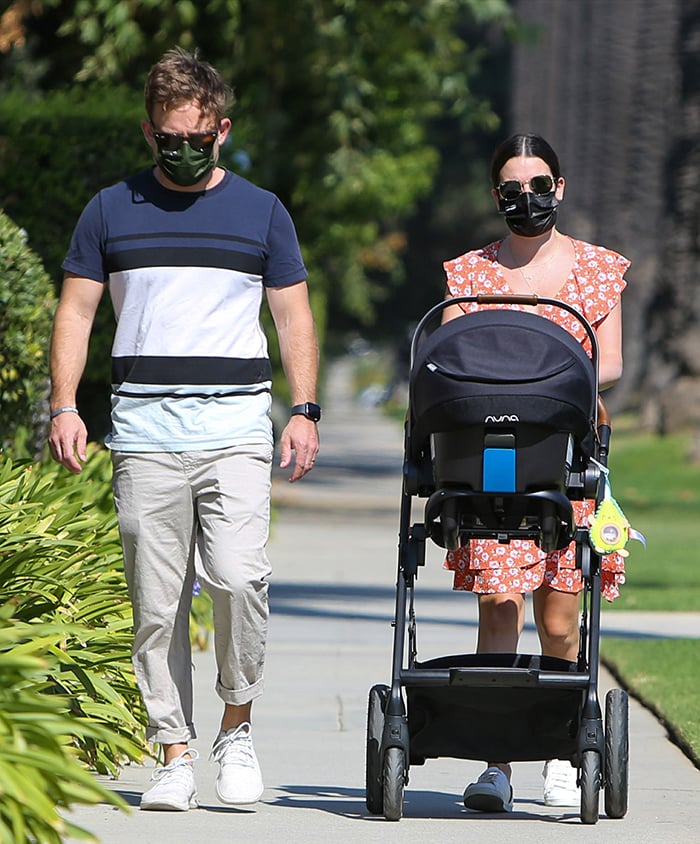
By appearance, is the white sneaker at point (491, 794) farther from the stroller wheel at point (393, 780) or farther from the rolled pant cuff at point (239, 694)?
the rolled pant cuff at point (239, 694)

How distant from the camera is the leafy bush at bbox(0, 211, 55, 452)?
7961 mm

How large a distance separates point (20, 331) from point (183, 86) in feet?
9.97

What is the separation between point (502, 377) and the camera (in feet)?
16.4

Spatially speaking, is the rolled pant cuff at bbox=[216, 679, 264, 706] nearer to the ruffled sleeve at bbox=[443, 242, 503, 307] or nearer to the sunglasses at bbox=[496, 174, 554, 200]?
the ruffled sleeve at bbox=[443, 242, 503, 307]

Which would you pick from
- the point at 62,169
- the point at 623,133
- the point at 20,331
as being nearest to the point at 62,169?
the point at 62,169

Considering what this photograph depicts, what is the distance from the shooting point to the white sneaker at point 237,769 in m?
5.41

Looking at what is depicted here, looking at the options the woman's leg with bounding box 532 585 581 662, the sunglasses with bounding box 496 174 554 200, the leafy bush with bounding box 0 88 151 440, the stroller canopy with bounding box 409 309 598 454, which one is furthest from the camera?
the leafy bush with bounding box 0 88 151 440

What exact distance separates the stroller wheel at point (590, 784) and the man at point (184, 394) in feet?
3.17

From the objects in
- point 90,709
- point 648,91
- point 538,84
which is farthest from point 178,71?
point 538,84


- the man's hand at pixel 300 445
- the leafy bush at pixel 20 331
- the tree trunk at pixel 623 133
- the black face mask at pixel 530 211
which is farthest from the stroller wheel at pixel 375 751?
the tree trunk at pixel 623 133

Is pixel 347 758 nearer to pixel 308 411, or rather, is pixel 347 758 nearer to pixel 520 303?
pixel 308 411

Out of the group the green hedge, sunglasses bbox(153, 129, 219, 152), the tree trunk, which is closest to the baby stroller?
sunglasses bbox(153, 129, 219, 152)

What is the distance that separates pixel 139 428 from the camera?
5312mm

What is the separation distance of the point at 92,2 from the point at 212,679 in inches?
275
